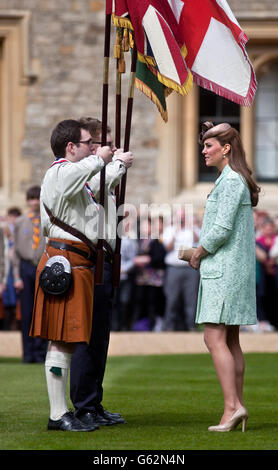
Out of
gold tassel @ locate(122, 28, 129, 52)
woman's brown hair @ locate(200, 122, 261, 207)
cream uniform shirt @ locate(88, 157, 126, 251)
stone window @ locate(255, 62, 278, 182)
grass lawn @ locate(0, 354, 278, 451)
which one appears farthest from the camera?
stone window @ locate(255, 62, 278, 182)

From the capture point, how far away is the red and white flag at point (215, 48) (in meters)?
7.57

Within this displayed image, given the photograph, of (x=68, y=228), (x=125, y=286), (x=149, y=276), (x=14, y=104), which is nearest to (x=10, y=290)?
(x=125, y=286)

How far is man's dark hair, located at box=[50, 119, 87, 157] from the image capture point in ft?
22.9

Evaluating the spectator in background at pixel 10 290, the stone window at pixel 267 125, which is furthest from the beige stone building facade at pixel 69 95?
the spectator in background at pixel 10 290

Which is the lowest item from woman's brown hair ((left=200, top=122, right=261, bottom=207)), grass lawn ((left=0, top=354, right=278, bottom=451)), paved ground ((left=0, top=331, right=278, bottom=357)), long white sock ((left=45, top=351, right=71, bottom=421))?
paved ground ((left=0, top=331, right=278, bottom=357))

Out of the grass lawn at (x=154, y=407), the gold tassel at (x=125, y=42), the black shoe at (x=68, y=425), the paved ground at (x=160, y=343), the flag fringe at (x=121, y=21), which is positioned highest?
the flag fringe at (x=121, y=21)

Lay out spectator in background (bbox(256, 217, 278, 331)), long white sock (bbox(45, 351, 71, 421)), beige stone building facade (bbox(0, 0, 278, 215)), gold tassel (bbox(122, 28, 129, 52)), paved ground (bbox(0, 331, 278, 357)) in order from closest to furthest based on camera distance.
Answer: long white sock (bbox(45, 351, 71, 421)), gold tassel (bbox(122, 28, 129, 52)), paved ground (bbox(0, 331, 278, 357)), spectator in background (bbox(256, 217, 278, 331)), beige stone building facade (bbox(0, 0, 278, 215))

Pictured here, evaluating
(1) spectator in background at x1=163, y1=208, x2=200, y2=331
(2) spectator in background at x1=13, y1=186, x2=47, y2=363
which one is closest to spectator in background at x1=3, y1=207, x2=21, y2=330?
(1) spectator in background at x1=163, y1=208, x2=200, y2=331

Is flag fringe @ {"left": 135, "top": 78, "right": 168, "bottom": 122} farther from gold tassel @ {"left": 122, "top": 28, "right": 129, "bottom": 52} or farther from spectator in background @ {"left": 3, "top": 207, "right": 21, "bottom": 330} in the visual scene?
spectator in background @ {"left": 3, "top": 207, "right": 21, "bottom": 330}

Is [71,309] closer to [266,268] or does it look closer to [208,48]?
[208,48]

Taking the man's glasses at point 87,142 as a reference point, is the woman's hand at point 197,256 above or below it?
below

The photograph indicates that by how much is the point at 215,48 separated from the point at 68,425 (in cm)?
274

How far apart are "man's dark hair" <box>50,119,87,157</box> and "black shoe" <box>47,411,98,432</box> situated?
5.28 feet

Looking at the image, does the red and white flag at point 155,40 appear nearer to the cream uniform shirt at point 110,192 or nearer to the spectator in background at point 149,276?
the cream uniform shirt at point 110,192
